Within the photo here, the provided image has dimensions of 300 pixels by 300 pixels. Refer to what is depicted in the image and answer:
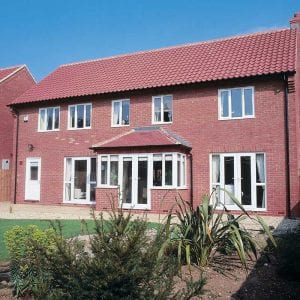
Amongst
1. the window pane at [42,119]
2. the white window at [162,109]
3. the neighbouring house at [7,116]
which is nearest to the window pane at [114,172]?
the white window at [162,109]

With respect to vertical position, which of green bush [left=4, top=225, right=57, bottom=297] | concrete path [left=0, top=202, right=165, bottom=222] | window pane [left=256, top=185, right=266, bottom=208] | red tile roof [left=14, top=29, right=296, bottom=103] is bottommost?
concrete path [left=0, top=202, right=165, bottom=222]

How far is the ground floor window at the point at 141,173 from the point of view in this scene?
16.9 meters

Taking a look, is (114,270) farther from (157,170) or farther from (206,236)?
(157,170)

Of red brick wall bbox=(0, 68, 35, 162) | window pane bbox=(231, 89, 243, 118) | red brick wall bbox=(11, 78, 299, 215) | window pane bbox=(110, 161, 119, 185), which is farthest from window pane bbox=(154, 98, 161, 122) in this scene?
red brick wall bbox=(0, 68, 35, 162)

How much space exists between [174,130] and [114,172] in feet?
11.4

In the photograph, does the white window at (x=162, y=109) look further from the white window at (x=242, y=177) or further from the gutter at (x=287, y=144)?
the gutter at (x=287, y=144)

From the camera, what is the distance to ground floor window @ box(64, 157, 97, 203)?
20.1 m

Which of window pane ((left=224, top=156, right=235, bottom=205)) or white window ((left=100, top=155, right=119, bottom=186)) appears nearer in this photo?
window pane ((left=224, top=156, right=235, bottom=205))

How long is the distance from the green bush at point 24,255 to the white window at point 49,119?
16857mm

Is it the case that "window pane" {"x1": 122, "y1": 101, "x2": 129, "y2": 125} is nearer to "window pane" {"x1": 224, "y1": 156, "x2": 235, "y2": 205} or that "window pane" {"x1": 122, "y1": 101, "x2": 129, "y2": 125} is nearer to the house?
the house

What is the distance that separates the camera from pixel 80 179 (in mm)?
20594

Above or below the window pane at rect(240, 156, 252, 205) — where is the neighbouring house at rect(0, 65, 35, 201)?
above

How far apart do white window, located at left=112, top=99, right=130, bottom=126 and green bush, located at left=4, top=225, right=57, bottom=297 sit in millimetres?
14586

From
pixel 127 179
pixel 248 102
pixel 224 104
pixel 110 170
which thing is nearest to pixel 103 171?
pixel 110 170
